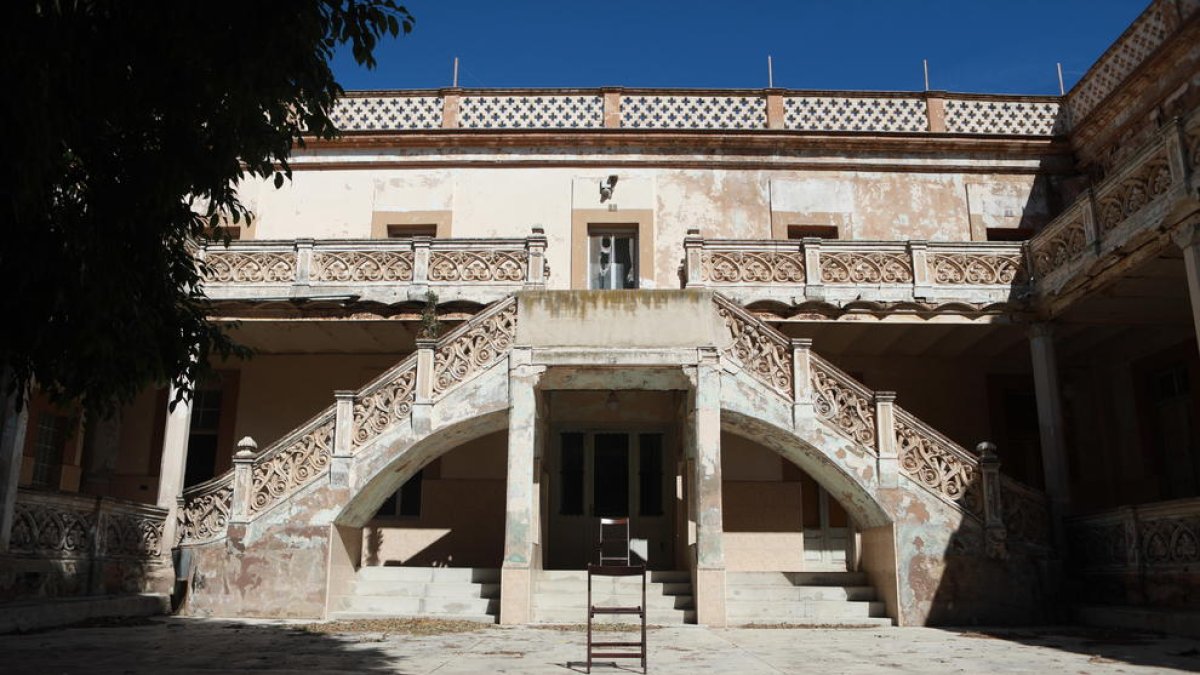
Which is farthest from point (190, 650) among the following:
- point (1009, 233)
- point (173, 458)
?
point (1009, 233)

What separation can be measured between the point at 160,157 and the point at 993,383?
646 inches

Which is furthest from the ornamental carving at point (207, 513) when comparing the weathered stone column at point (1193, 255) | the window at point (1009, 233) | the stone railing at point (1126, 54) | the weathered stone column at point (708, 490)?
the stone railing at point (1126, 54)

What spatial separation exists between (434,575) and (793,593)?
5356mm

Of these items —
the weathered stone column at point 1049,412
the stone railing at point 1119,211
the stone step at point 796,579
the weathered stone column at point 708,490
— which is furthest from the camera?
the weathered stone column at point 1049,412

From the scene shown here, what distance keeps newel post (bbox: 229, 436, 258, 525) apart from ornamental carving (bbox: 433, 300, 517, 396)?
2.80m

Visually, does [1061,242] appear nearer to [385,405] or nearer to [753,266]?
[753,266]

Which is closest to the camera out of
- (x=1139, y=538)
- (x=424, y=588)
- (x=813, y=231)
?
(x=1139, y=538)

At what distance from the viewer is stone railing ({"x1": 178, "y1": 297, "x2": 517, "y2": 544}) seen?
13.2m

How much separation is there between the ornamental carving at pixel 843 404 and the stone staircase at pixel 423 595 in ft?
17.8

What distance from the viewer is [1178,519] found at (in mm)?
11727

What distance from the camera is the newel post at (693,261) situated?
52.1 ft

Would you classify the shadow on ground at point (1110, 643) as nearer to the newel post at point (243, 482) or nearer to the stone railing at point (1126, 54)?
the newel post at point (243, 482)

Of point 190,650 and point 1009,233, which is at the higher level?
point 1009,233

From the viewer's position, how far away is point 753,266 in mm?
16125
